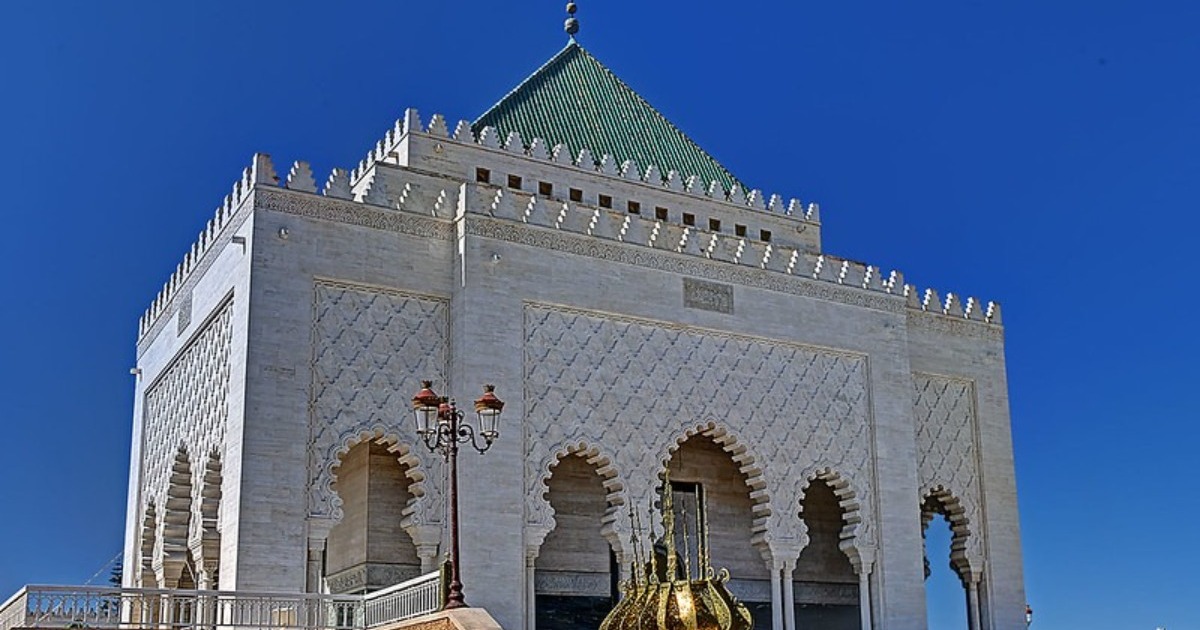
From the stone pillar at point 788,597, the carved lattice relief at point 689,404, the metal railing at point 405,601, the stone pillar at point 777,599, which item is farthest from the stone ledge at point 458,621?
the stone pillar at point 788,597

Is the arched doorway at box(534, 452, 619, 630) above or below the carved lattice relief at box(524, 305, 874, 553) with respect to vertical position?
below

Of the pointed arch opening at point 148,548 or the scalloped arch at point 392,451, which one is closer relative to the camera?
the scalloped arch at point 392,451

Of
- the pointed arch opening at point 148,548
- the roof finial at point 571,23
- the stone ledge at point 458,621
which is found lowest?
the stone ledge at point 458,621

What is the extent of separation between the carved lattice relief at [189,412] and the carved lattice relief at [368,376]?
0.86 meters

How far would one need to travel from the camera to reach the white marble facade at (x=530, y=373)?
10945mm

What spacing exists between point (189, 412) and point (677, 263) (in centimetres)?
477

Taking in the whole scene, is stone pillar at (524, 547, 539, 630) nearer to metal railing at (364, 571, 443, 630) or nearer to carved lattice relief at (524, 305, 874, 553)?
carved lattice relief at (524, 305, 874, 553)

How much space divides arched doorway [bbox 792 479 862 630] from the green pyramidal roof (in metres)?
3.82

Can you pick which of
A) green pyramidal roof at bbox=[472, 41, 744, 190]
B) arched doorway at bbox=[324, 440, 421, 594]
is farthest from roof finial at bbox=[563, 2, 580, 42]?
arched doorway at bbox=[324, 440, 421, 594]

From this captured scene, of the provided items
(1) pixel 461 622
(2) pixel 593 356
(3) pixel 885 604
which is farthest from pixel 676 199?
(1) pixel 461 622

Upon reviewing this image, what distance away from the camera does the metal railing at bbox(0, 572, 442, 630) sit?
880 centimetres

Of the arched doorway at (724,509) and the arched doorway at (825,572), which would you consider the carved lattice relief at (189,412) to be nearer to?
the arched doorway at (724,509)

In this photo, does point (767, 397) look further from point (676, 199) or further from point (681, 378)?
point (676, 199)

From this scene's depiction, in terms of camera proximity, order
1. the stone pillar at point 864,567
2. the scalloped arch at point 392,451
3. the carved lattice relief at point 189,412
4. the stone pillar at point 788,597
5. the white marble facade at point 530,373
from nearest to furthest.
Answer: the scalloped arch at point 392,451 < the white marble facade at point 530,373 < the carved lattice relief at point 189,412 < the stone pillar at point 788,597 < the stone pillar at point 864,567
